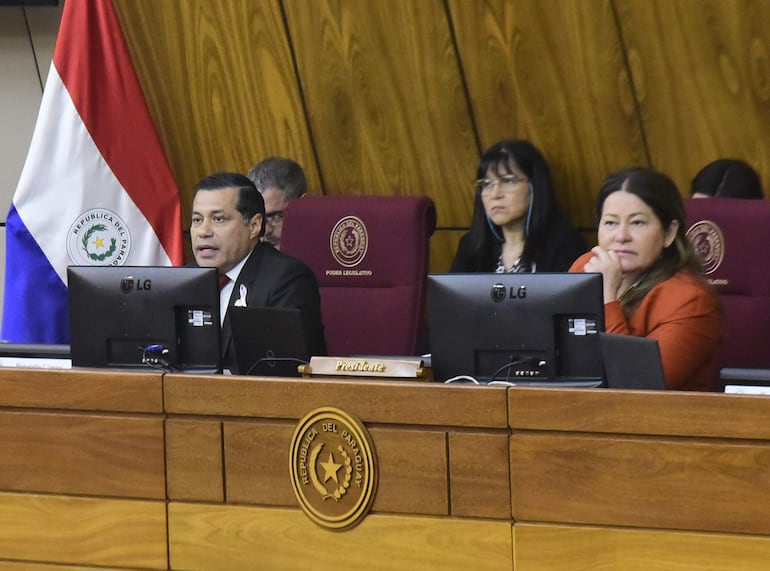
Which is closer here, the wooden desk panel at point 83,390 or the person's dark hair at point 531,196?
the wooden desk panel at point 83,390

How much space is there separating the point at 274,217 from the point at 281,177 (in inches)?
5.8

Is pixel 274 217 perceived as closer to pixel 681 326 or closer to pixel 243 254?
pixel 243 254

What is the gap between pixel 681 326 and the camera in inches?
126

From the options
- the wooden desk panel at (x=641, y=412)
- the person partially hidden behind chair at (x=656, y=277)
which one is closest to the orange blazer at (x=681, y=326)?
the person partially hidden behind chair at (x=656, y=277)

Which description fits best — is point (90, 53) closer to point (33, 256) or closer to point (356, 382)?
point (33, 256)

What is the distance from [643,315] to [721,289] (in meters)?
0.83

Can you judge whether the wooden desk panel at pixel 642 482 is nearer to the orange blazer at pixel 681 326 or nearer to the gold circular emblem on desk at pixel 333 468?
the gold circular emblem on desk at pixel 333 468

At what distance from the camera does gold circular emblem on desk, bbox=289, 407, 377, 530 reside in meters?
2.86

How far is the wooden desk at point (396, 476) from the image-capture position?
8.50ft

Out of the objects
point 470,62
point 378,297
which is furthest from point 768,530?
point 470,62

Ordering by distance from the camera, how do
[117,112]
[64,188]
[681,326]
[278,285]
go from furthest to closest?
[117,112] → [64,188] → [278,285] → [681,326]

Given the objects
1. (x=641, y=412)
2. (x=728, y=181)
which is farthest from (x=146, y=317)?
(x=728, y=181)

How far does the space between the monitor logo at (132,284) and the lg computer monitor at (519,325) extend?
70 centimetres

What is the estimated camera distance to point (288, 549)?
2906 mm
